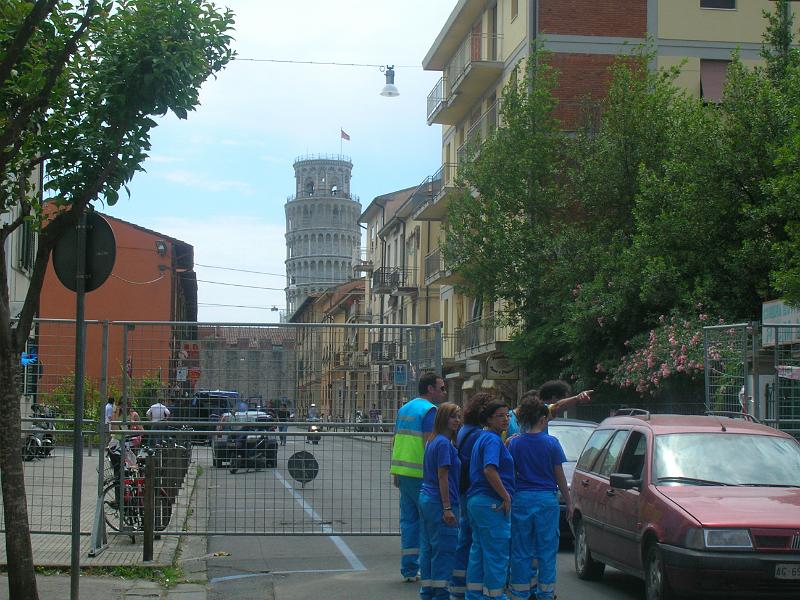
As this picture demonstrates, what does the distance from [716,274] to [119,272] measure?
3618cm

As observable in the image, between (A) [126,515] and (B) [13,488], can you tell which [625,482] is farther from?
(A) [126,515]

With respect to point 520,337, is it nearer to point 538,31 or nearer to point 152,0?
point 538,31

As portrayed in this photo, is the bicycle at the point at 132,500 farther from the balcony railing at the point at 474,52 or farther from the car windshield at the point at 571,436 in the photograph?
the balcony railing at the point at 474,52

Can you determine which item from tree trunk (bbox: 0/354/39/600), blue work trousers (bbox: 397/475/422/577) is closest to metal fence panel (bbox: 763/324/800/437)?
blue work trousers (bbox: 397/475/422/577)

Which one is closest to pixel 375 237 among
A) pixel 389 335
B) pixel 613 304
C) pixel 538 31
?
pixel 538 31

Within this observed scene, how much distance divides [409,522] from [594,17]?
2610 cm

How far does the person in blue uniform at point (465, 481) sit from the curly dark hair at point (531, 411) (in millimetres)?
410

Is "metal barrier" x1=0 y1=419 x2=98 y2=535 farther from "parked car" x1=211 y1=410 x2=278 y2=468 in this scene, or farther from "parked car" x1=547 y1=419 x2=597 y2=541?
"parked car" x1=547 y1=419 x2=597 y2=541

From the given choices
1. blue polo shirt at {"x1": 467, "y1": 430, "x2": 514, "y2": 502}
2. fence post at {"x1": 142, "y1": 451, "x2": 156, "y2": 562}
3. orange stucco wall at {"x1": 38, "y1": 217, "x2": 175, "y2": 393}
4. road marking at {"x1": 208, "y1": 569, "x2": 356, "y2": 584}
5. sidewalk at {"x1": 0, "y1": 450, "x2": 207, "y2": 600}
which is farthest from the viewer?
orange stucco wall at {"x1": 38, "y1": 217, "x2": 175, "y2": 393}

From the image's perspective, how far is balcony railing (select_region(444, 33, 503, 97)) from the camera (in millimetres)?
37172

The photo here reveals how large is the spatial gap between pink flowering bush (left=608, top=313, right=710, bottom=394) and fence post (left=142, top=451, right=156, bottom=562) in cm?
1216

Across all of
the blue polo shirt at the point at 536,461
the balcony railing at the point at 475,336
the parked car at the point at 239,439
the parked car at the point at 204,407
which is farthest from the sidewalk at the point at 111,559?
the balcony railing at the point at 475,336

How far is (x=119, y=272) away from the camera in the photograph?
172 ft

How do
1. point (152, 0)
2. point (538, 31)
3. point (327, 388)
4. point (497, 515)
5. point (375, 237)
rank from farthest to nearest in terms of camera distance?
point (375, 237) < point (538, 31) < point (327, 388) < point (152, 0) < point (497, 515)
